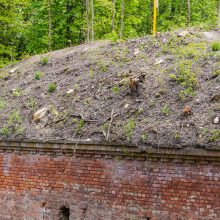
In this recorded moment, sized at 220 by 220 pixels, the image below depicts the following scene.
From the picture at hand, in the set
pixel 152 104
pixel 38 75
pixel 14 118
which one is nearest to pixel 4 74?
pixel 38 75

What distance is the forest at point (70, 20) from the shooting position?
69.7ft

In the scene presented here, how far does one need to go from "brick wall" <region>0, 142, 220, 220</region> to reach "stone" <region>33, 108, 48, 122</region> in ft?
3.57

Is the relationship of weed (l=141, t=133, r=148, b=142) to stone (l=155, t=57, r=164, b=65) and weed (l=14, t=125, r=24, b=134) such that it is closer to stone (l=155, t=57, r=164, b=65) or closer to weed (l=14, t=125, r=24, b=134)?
weed (l=14, t=125, r=24, b=134)

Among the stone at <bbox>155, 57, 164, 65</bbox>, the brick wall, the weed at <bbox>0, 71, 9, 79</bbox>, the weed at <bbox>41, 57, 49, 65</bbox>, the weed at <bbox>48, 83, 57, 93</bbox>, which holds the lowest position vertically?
the brick wall

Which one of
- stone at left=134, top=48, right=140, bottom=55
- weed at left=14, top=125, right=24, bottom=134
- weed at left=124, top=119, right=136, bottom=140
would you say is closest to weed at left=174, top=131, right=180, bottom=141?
weed at left=124, top=119, right=136, bottom=140

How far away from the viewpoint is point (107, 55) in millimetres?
14359

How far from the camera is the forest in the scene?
69.7 ft

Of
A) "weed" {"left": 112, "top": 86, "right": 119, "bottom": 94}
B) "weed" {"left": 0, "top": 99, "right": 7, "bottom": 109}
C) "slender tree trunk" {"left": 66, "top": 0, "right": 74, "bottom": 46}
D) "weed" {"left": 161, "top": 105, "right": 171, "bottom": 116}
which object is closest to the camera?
"weed" {"left": 161, "top": 105, "right": 171, "bottom": 116}

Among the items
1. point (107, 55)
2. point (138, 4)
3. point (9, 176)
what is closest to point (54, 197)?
point (9, 176)

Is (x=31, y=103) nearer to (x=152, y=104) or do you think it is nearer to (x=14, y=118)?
(x=14, y=118)

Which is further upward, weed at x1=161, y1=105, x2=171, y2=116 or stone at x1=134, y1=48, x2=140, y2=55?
stone at x1=134, y1=48, x2=140, y2=55

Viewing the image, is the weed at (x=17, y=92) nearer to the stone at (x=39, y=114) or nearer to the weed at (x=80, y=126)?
the stone at (x=39, y=114)

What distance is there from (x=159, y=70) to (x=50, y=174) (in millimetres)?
4111

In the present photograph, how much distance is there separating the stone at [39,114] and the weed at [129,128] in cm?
292
